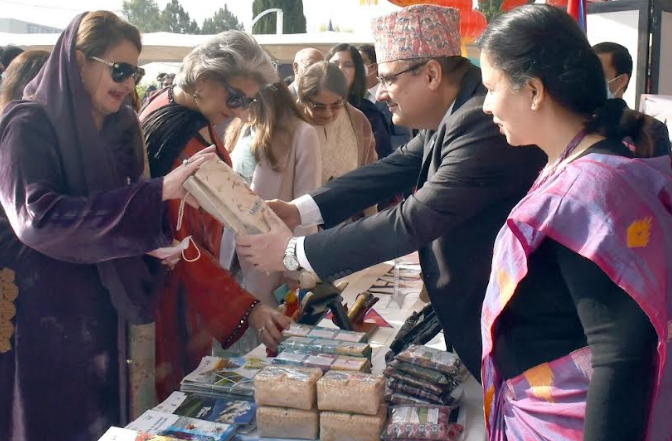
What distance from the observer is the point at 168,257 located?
7.14 ft

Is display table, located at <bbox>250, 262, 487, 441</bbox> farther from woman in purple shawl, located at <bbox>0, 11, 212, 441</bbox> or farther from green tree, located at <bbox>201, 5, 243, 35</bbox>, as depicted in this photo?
green tree, located at <bbox>201, 5, 243, 35</bbox>

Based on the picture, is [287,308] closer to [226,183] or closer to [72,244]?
[226,183]

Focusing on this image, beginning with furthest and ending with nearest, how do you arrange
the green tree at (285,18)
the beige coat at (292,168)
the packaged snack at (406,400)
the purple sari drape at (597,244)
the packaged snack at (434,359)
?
the green tree at (285,18), the beige coat at (292,168), the packaged snack at (434,359), the packaged snack at (406,400), the purple sari drape at (597,244)

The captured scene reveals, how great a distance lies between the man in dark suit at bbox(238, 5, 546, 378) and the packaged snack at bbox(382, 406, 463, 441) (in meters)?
0.24

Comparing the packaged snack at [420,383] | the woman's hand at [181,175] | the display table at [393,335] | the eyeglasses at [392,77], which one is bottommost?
the display table at [393,335]

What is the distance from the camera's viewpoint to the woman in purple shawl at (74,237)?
190 cm

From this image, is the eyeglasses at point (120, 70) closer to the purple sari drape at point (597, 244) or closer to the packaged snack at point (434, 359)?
the packaged snack at point (434, 359)

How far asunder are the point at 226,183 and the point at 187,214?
1.53 feet

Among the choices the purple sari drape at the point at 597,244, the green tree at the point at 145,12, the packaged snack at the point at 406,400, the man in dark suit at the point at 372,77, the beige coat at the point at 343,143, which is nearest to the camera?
the purple sari drape at the point at 597,244

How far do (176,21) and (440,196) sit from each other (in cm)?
6516

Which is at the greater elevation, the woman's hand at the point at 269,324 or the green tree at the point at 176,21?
the green tree at the point at 176,21

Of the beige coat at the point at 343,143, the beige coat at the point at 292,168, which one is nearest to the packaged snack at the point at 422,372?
the beige coat at the point at 292,168

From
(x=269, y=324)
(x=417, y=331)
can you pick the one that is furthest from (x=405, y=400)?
(x=269, y=324)

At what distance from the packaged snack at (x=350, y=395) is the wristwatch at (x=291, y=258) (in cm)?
39
